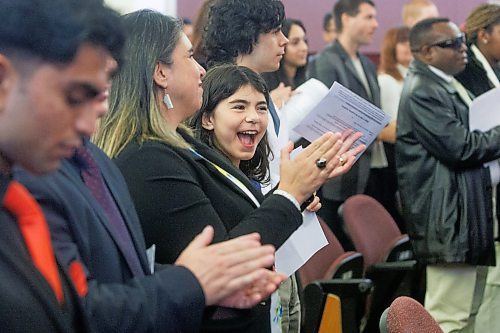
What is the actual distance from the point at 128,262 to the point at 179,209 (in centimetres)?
40

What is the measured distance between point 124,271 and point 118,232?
0.20 feet

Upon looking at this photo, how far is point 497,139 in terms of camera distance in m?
3.69

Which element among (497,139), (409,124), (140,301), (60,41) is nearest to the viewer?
(60,41)

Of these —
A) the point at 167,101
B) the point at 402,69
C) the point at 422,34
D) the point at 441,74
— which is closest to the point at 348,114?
the point at 167,101

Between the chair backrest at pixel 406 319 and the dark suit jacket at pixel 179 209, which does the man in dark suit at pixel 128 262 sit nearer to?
the dark suit jacket at pixel 179 209

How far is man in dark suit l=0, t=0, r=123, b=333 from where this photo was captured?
1074 millimetres

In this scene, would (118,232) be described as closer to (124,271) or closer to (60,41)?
(124,271)

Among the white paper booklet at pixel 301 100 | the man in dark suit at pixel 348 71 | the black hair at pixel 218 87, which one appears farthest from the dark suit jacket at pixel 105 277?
the man in dark suit at pixel 348 71

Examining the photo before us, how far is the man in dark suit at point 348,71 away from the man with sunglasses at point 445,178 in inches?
26.7

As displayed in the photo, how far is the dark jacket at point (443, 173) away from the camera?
3727 millimetres

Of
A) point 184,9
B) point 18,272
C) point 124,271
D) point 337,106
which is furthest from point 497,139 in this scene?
point 184,9

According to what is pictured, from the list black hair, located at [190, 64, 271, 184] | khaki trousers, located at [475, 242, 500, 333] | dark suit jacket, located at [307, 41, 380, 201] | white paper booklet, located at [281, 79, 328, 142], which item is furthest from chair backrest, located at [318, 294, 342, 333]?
dark suit jacket, located at [307, 41, 380, 201]

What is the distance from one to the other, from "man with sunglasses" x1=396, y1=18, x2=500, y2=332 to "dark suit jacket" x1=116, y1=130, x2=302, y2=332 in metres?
2.00

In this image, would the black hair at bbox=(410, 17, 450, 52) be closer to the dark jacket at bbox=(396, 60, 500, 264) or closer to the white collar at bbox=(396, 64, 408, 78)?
the dark jacket at bbox=(396, 60, 500, 264)
